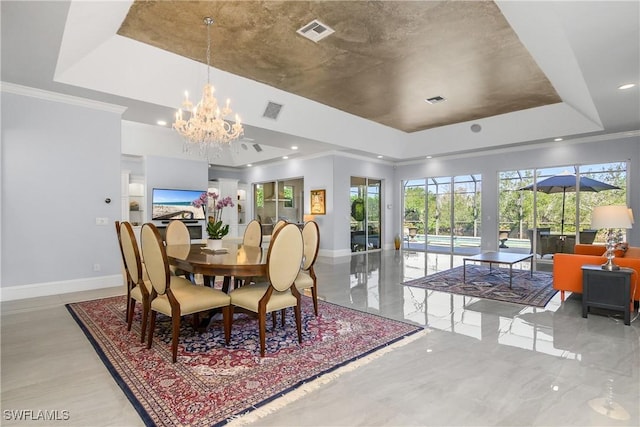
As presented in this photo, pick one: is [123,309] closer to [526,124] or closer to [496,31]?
[496,31]

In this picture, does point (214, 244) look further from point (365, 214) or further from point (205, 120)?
point (365, 214)

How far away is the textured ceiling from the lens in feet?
11.3

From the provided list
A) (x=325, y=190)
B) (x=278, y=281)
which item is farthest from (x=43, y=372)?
(x=325, y=190)

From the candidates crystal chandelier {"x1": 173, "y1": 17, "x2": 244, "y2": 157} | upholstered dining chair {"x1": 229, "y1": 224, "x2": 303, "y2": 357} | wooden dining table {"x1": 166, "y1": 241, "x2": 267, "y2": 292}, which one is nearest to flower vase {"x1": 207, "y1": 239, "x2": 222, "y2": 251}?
wooden dining table {"x1": 166, "y1": 241, "x2": 267, "y2": 292}

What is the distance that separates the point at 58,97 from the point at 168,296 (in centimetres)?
386

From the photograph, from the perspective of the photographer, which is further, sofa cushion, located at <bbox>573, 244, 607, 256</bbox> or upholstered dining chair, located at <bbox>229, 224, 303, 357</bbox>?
sofa cushion, located at <bbox>573, 244, 607, 256</bbox>

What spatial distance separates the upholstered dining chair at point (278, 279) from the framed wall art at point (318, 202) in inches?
235

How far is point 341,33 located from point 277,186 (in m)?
7.25

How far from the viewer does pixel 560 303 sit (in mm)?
4152

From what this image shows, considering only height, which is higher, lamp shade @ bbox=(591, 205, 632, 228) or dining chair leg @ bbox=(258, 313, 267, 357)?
lamp shade @ bbox=(591, 205, 632, 228)

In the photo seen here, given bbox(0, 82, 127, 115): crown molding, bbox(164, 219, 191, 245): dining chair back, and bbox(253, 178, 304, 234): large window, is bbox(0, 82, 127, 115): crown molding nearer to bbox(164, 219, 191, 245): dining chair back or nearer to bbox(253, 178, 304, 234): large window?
bbox(164, 219, 191, 245): dining chair back

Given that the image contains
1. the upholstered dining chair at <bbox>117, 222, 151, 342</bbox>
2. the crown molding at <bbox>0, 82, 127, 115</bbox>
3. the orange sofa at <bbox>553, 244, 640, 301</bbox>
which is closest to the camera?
the upholstered dining chair at <bbox>117, 222, 151, 342</bbox>

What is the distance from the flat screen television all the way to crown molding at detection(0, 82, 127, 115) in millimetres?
3955

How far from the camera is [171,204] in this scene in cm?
884
